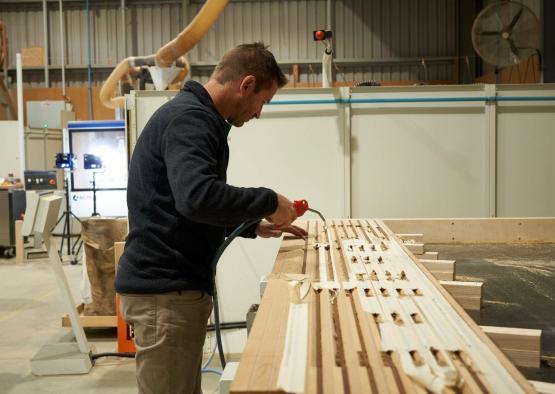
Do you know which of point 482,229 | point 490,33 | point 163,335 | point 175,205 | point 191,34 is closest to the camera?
point 175,205

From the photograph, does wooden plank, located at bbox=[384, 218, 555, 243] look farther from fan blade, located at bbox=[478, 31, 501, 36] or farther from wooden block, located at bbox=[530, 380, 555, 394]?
fan blade, located at bbox=[478, 31, 501, 36]

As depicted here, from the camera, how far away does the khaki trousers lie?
1642 millimetres

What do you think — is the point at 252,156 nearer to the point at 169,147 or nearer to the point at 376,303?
the point at 169,147

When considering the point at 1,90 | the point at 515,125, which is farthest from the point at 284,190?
the point at 1,90

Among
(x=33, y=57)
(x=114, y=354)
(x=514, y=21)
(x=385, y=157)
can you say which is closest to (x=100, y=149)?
(x=33, y=57)

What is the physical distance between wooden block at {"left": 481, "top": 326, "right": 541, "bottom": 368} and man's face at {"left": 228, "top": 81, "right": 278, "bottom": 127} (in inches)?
37.9

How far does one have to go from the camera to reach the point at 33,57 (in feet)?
33.9

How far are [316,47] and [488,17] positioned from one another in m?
5.04

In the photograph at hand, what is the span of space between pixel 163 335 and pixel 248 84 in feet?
2.69

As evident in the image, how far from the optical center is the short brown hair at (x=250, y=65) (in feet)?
5.40

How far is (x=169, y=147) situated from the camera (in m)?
1.46

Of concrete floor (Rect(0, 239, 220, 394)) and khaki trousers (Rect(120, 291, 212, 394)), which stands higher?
khaki trousers (Rect(120, 291, 212, 394))

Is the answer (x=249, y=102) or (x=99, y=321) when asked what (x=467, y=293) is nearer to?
(x=249, y=102)

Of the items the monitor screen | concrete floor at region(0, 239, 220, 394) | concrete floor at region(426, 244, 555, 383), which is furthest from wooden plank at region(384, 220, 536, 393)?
the monitor screen
